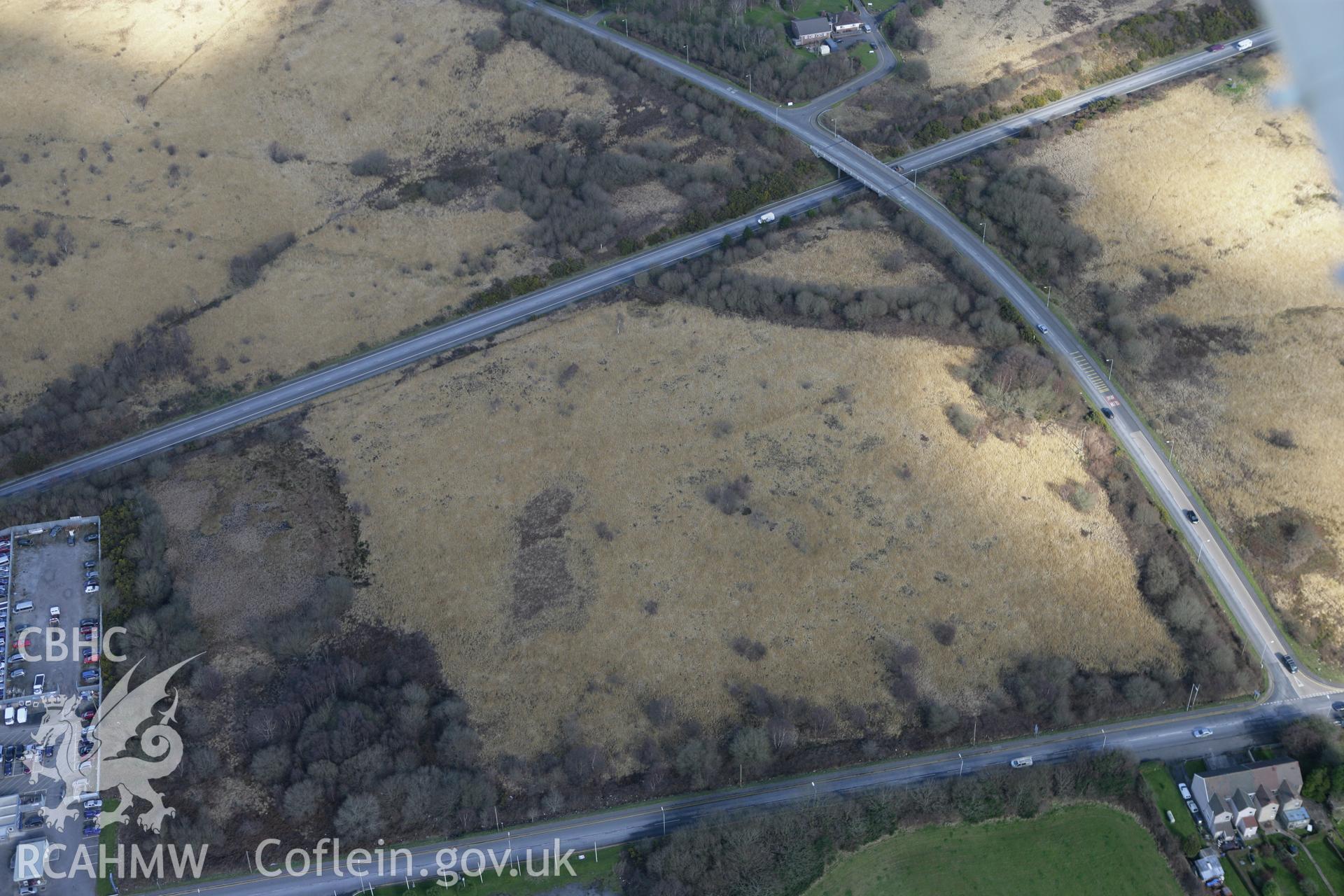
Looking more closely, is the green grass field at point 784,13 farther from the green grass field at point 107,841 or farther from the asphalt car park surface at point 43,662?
the green grass field at point 107,841

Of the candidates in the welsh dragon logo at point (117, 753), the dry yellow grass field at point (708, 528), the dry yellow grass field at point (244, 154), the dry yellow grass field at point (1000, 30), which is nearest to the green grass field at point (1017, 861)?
the dry yellow grass field at point (708, 528)

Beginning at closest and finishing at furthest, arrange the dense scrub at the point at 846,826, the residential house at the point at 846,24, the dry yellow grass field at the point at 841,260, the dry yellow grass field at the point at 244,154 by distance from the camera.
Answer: the dense scrub at the point at 846,826
the dry yellow grass field at the point at 841,260
the dry yellow grass field at the point at 244,154
the residential house at the point at 846,24

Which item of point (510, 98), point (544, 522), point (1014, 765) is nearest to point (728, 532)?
point (544, 522)

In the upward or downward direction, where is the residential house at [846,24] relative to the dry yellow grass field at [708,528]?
upward

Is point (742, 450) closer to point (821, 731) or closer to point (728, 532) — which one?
point (728, 532)

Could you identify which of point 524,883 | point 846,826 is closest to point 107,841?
point 524,883

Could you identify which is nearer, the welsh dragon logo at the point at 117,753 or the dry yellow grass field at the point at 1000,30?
the welsh dragon logo at the point at 117,753

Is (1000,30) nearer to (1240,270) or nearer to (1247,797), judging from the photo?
(1240,270)
